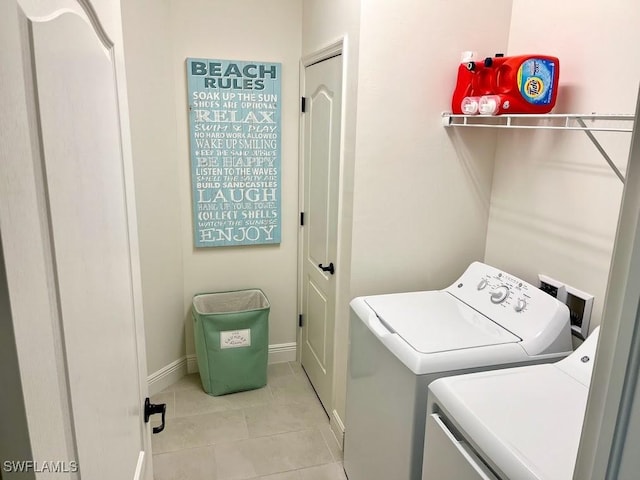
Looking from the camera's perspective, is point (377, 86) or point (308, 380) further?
point (308, 380)

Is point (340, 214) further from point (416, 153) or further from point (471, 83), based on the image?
point (471, 83)

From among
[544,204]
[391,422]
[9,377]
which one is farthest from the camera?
[544,204]

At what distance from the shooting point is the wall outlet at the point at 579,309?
5.53 ft

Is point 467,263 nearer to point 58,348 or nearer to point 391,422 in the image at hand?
point 391,422

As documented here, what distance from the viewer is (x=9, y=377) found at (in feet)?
1.48

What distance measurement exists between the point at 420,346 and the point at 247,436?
1349mm

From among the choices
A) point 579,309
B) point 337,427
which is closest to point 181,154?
point 337,427

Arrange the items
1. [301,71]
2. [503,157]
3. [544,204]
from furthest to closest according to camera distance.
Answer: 1. [301,71]
2. [503,157]
3. [544,204]

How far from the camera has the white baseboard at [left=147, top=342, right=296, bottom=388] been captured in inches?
111

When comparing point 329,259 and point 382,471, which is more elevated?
A: point 329,259

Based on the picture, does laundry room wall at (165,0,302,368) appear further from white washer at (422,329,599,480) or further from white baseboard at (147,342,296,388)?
white washer at (422,329,599,480)

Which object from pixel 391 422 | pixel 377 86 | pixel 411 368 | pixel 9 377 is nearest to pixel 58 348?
pixel 9 377

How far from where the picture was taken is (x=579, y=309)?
174 centimetres

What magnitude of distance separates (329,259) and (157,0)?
163 cm
